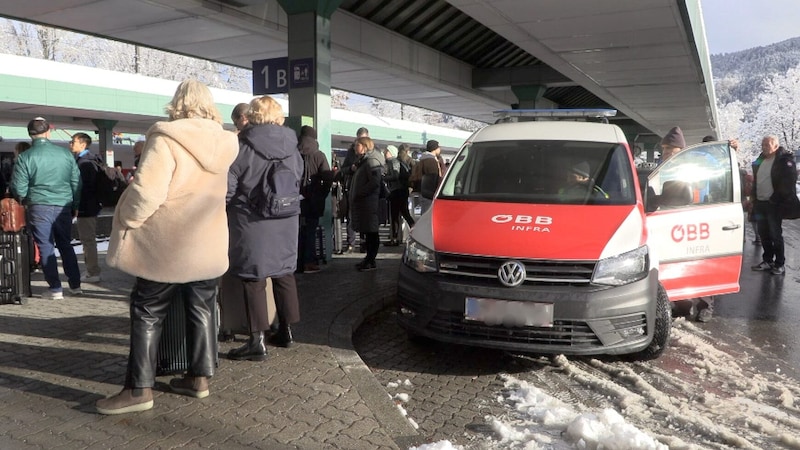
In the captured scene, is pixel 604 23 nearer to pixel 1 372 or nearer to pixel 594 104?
pixel 1 372

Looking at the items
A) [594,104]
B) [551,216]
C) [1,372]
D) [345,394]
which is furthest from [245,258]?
[594,104]

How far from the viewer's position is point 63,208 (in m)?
6.65

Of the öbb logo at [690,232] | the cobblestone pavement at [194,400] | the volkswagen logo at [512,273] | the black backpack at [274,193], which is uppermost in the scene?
the black backpack at [274,193]

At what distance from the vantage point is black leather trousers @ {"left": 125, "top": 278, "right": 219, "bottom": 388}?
3604 mm

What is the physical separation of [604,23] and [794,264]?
17.8ft

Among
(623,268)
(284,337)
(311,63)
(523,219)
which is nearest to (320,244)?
(311,63)

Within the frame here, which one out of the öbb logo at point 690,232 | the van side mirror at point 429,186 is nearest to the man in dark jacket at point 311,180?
the van side mirror at point 429,186

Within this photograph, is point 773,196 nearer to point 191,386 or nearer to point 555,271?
point 555,271

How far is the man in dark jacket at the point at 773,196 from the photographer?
30.0ft

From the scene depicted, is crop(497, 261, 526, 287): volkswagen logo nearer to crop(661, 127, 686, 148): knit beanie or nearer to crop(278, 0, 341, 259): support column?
crop(661, 127, 686, 148): knit beanie

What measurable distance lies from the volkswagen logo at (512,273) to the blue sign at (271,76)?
6.38 metres

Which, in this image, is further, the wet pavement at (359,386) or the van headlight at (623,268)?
the van headlight at (623,268)

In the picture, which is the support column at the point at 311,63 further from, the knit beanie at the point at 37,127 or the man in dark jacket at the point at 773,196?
the man in dark jacket at the point at 773,196

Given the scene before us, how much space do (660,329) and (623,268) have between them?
79 cm
